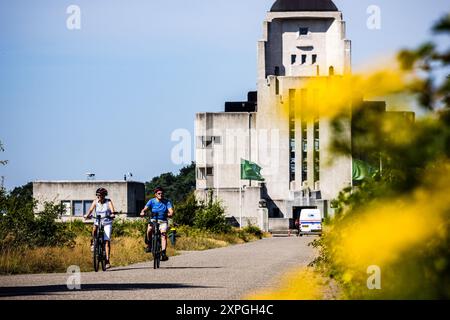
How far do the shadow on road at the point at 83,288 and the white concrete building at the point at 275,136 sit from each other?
88089 millimetres

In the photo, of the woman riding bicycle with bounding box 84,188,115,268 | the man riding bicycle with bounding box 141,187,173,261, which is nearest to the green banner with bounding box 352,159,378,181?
the woman riding bicycle with bounding box 84,188,115,268

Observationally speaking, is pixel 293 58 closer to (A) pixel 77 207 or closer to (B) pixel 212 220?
(A) pixel 77 207

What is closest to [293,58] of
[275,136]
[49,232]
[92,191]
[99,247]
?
Result: [275,136]

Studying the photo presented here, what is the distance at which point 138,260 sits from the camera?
25.2 m

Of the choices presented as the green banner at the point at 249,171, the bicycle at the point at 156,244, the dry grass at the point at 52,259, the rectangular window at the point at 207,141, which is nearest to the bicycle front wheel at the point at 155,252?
the bicycle at the point at 156,244

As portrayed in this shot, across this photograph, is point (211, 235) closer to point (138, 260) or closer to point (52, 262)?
point (138, 260)

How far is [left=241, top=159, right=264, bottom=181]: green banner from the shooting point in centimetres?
10438

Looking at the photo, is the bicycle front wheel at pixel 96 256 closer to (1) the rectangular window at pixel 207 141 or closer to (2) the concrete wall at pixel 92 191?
(2) the concrete wall at pixel 92 191

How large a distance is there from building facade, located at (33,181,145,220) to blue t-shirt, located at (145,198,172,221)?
8287 cm

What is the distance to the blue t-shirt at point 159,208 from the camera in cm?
2153

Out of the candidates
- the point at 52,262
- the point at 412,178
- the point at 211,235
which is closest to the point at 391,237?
the point at 412,178

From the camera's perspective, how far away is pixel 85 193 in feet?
353

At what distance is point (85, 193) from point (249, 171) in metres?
17.9

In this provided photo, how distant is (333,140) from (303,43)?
384ft
